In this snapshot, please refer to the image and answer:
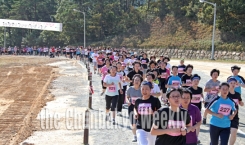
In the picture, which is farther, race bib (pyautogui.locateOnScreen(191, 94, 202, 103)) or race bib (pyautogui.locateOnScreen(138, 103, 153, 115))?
race bib (pyautogui.locateOnScreen(191, 94, 202, 103))

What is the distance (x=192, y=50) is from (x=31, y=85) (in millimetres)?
30411

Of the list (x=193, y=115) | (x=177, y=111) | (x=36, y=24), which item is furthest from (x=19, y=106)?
(x=36, y=24)

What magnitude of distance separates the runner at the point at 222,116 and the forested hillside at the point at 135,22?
35.8 meters

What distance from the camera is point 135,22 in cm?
6188

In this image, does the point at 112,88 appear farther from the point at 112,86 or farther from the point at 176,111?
the point at 176,111

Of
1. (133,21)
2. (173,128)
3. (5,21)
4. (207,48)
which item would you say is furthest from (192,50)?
(173,128)

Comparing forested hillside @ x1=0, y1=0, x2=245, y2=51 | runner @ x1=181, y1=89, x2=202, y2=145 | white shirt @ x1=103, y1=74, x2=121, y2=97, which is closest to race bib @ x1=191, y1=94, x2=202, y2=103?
white shirt @ x1=103, y1=74, x2=121, y2=97

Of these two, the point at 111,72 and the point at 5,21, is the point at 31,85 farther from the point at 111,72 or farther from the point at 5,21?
the point at 5,21

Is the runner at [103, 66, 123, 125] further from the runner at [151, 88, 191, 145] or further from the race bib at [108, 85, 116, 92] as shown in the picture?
the runner at [151, 88, 191, 145]

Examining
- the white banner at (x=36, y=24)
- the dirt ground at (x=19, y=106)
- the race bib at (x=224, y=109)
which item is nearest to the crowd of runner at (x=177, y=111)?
the race bib at (x=224, y=109)

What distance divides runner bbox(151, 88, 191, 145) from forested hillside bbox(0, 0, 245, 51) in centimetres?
3792

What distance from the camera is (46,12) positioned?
7638 cm

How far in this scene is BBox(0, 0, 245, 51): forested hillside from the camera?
4412 cm

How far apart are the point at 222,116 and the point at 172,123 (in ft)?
7.14
